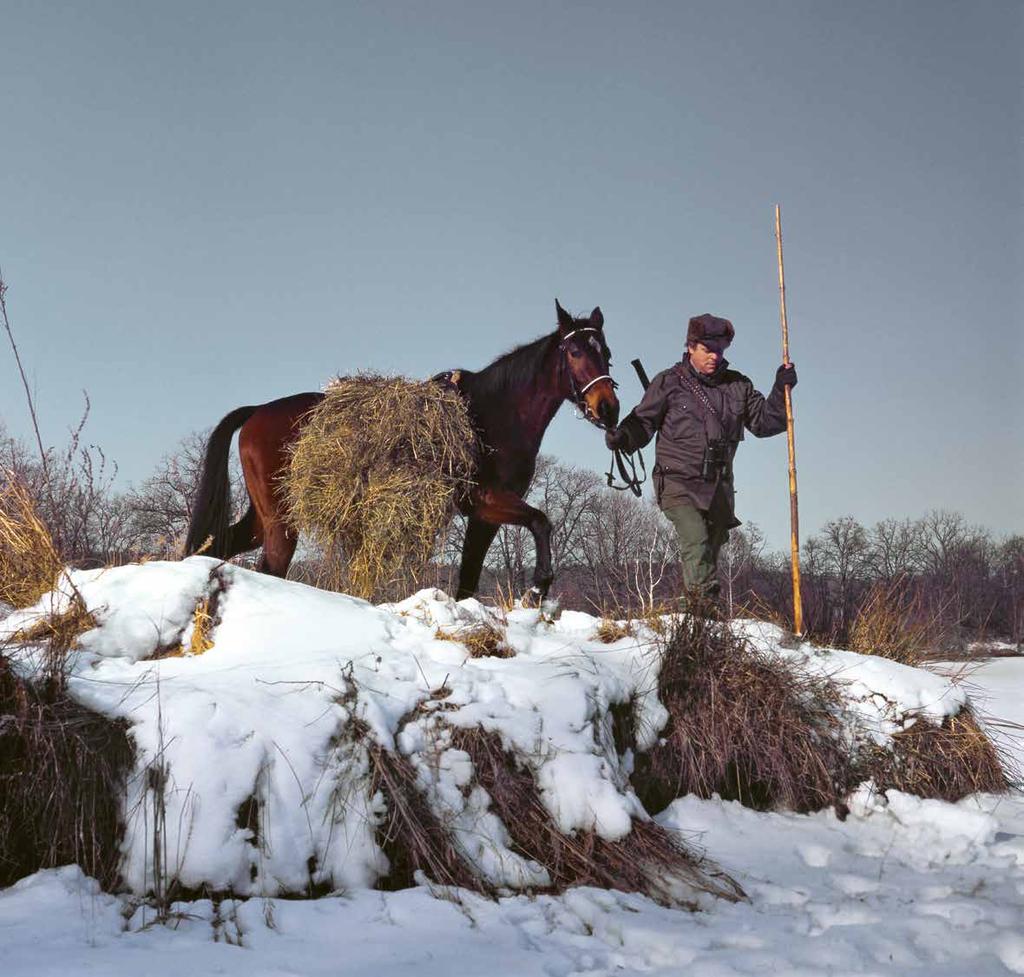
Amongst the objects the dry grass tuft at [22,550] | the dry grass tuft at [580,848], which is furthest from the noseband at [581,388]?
the dry grass tuft at [22,550]

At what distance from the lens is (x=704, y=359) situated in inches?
224

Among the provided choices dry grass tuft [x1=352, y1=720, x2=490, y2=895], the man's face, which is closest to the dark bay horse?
the man's face

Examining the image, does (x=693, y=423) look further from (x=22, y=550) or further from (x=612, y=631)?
(x=22, y=550)

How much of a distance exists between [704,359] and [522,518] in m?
1.73

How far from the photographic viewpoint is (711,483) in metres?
5.44

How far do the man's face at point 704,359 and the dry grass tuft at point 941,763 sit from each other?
2.64 metres

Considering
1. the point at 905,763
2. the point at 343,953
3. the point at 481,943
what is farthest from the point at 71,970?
the point at 905,763

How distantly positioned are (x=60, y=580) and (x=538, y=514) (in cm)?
298

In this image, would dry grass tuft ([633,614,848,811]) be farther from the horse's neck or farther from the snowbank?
the horse's neck

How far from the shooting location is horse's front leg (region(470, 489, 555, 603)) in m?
5.32

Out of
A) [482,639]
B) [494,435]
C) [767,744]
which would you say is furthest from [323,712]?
[494,435]

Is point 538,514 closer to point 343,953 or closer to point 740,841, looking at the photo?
point 740,841

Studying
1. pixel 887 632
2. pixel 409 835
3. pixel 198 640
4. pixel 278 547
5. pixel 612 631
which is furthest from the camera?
pixel 278 547

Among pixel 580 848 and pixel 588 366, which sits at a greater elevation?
pixel 588 366
